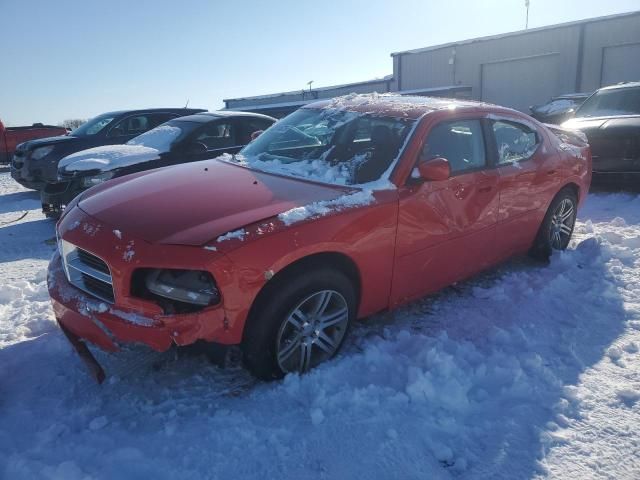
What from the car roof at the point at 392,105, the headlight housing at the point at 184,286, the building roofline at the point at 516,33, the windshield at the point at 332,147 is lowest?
the headlight housing at the point at 184,286

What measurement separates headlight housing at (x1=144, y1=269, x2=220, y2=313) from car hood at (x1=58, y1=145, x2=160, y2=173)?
4.19 m

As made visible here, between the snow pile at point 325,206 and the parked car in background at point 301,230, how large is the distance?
0.01 metres

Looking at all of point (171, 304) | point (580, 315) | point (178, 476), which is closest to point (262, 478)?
point (178, 476)

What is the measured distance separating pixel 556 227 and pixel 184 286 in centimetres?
389

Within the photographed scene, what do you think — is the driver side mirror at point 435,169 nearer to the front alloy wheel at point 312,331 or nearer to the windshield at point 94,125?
Answer: the front alloy wheel at point 312,331

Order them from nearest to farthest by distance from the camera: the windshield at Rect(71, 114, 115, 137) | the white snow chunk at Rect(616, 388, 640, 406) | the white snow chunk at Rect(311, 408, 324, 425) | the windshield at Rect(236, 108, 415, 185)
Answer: the white snow chunk at Rect(311, 408, 324, 425)
the white snow chunk at Rect(616, 388, 640, 406)
the windshield at Rect(236, 108, 415, 185)
the windshield at Rect(71, 114, 115, 137)

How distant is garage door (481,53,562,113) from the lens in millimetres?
21219

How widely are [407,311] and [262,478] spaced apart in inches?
76.3

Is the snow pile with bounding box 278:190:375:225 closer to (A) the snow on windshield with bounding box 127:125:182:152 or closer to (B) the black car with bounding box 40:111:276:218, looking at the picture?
(B) the black car with bounding box 40:111:276:218

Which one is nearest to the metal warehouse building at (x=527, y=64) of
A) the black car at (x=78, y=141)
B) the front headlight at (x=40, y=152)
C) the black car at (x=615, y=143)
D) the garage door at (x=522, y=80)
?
the garage door at (x=522, y=80)

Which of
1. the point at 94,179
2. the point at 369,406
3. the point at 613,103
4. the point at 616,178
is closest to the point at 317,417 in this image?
the point at 369,406

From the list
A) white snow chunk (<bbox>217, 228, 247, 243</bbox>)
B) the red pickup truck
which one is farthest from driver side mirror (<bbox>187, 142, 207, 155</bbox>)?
the red pickup truck

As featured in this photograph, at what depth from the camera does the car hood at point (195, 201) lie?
2527 millimetres

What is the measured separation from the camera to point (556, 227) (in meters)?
4.85
